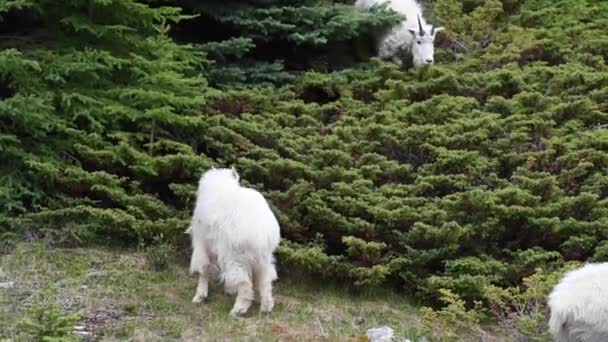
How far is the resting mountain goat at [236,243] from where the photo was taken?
6.92 meters

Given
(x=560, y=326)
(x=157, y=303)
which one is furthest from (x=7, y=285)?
(x=560, y=326)

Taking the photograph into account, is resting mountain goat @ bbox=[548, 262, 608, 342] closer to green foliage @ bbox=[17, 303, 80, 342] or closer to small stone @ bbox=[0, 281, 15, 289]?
→ green foliage @ bbox=[17, 303, 80, 342]

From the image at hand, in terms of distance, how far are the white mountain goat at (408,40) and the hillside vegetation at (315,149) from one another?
46.3 inches

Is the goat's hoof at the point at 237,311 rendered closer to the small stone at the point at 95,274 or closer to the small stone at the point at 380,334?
the small stone at the point at 380,334

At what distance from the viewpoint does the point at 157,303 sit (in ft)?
24.0

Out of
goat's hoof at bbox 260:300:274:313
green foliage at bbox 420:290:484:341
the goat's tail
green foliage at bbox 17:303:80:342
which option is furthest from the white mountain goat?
green foliage at bbox 17:303:80:342

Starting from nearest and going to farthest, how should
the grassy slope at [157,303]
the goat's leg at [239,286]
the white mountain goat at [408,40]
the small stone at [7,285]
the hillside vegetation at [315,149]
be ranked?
the grassy slope at [157,303], the goat's leg at [239,286], the small stone at [7,285], the hillside vegetation at [315,149], the white mountain goat at [408,40]

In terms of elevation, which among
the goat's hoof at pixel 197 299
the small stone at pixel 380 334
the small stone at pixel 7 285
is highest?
the small stone at pixel 380 334

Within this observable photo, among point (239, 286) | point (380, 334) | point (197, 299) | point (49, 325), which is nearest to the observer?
point (49, 325)

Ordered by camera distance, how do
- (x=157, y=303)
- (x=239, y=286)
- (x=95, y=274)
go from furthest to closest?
(x=95, y=274) < (x=157, y=303) < (x=239, y=286)

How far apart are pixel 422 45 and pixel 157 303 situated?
22.5ft

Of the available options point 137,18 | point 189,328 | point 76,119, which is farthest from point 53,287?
point 137,18

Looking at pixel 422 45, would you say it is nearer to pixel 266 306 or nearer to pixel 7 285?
pixel 266 306

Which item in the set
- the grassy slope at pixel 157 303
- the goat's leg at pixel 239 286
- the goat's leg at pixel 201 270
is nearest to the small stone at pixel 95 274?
the grassy slope at pixel 157 303
